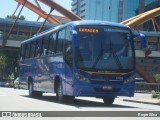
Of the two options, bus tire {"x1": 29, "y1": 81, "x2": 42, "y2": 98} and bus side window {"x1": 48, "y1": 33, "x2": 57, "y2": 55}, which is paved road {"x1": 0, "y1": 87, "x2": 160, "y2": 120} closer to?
bus side window {"x1": 48, "y1": 33, "x2": 57, "y2": 55}

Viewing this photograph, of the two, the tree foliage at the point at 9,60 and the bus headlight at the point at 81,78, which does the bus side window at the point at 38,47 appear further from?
the tree foliage at the point at 9,60

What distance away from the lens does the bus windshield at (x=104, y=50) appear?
18.8 metres

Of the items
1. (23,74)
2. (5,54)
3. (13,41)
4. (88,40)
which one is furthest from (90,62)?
(5,54)

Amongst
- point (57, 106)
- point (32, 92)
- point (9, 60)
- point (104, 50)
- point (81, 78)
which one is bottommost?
point (57, 106)

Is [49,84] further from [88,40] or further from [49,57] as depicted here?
[88,40]

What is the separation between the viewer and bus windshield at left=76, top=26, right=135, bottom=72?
1881 centimetres

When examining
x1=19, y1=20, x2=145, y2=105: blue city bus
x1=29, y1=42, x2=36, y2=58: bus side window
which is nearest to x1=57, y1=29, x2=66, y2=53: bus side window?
x1=19, y1=20, x2=145, y2=105: blue city bus

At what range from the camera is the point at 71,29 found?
19.4 m

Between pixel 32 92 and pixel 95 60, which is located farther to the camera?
pixel 32 92

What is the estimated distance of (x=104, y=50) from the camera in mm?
19016

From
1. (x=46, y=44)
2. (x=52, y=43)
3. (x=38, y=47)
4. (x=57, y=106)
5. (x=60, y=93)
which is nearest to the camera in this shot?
(x=57, y=106)

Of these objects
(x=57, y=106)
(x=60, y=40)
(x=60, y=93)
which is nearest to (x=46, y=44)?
(x=60, y=40)

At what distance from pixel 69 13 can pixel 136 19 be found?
509 inches

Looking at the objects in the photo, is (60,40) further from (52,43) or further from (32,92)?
(32,92)
